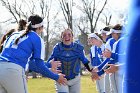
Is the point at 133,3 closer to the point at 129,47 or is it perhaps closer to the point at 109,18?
the point at 129,47

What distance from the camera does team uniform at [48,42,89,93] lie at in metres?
8.04

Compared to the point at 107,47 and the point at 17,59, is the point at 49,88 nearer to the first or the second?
the point at 107,47

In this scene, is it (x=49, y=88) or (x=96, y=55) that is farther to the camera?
(x=49, y=88)

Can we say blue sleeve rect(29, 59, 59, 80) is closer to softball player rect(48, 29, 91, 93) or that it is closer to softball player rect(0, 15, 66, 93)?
softball player rect(0, 15, 66, 93)

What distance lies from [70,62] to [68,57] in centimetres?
11

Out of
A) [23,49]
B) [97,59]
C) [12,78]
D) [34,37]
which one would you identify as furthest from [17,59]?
[97,59]

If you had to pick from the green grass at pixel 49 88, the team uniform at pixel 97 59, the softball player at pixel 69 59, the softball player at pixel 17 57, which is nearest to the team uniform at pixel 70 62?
the softball player at pixel 69 59

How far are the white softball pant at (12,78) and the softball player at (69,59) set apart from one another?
2474mm

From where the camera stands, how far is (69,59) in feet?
26.4

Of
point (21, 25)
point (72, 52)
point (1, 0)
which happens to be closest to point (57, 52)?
point (72, 52)

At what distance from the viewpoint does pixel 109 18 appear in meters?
49.8

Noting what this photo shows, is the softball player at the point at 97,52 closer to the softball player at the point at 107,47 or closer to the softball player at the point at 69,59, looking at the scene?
the softball player at the point at 107,47

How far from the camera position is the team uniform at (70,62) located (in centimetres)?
804

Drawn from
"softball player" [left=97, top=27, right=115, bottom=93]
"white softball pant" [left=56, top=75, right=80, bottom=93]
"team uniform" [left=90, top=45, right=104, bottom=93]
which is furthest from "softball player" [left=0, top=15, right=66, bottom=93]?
"team uniform" [left=90, top=45, right=104, bottom=93]
